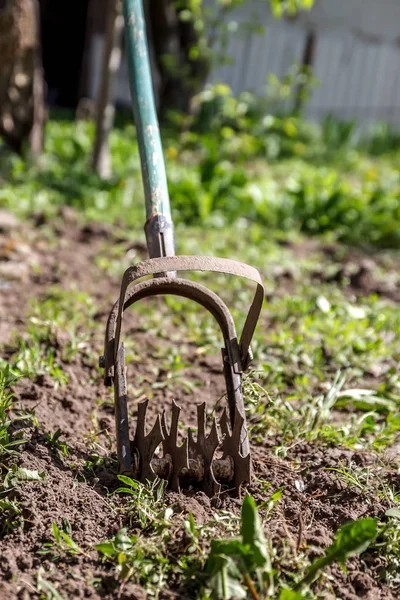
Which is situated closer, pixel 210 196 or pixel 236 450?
pixel 236 450

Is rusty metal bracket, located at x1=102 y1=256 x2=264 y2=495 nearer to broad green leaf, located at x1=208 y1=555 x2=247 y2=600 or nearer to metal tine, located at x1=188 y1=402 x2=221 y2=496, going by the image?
metal tine, located at x1=188 y1=402 x2=221 y2=496

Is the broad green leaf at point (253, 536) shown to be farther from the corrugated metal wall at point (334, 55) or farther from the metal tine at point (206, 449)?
the corrugated metal wall at point (334, 55)

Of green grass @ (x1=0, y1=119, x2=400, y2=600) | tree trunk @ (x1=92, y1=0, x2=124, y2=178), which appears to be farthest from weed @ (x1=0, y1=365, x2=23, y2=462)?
tree trunk @ (x1=92, y1=0, x2=124, y2=178)

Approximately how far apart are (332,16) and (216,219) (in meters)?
5.97

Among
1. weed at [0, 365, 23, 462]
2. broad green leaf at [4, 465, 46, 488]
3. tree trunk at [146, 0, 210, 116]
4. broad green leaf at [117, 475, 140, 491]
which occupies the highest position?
tree trunk at [146, 0, 210, 116]

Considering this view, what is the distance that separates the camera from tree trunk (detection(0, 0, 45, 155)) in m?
5.56

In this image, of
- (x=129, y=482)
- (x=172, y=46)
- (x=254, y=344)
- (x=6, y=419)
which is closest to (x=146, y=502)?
(x=129, y=482)

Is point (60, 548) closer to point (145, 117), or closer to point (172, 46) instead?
point (145, 117)

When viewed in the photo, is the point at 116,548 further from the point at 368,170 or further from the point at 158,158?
the point at 368,170

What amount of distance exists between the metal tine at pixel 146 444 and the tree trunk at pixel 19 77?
4.21 m

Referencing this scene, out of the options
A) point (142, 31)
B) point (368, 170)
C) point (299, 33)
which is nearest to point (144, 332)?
point (142, 31)

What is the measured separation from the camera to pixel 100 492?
195 centimetres

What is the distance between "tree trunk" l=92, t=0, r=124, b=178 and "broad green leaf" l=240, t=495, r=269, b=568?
426 cm

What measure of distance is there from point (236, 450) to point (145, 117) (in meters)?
1.20
